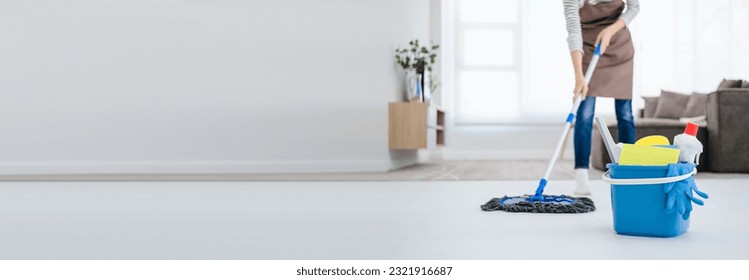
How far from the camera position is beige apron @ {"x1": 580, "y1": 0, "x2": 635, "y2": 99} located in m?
2.38

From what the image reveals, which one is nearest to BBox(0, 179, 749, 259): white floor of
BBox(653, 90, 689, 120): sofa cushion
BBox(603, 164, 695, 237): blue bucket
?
BBox(603, 164, 695, 237): blue bucket

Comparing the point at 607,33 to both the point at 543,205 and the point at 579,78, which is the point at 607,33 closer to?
the point at 579,78

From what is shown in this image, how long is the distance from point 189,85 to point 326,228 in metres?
2.82

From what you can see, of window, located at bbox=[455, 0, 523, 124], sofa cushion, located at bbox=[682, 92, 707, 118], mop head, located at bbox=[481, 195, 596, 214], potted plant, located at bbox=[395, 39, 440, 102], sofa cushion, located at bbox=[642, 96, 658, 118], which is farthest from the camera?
window, located at bbox=[455, 0, 523, 124]

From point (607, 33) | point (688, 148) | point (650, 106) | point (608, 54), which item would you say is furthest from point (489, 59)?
point (688, 148)

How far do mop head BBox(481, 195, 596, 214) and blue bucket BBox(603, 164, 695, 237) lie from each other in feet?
1.36

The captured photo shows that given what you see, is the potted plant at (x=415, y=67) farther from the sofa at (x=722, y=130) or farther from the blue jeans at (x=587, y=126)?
the blue jeans at (x=587, y=126)

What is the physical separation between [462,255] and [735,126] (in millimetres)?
3536

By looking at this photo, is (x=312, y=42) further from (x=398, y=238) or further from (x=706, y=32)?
(x=706, y=32)

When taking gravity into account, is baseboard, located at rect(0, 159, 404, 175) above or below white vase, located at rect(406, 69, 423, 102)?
below

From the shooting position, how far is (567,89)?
704cm

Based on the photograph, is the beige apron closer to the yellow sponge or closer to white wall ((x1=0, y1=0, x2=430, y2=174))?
the yellow sponge

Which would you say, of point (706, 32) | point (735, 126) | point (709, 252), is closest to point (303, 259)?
point (709, 252)

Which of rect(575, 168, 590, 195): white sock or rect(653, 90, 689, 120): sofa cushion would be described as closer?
rect(575, 168, 590, 195): white sock
